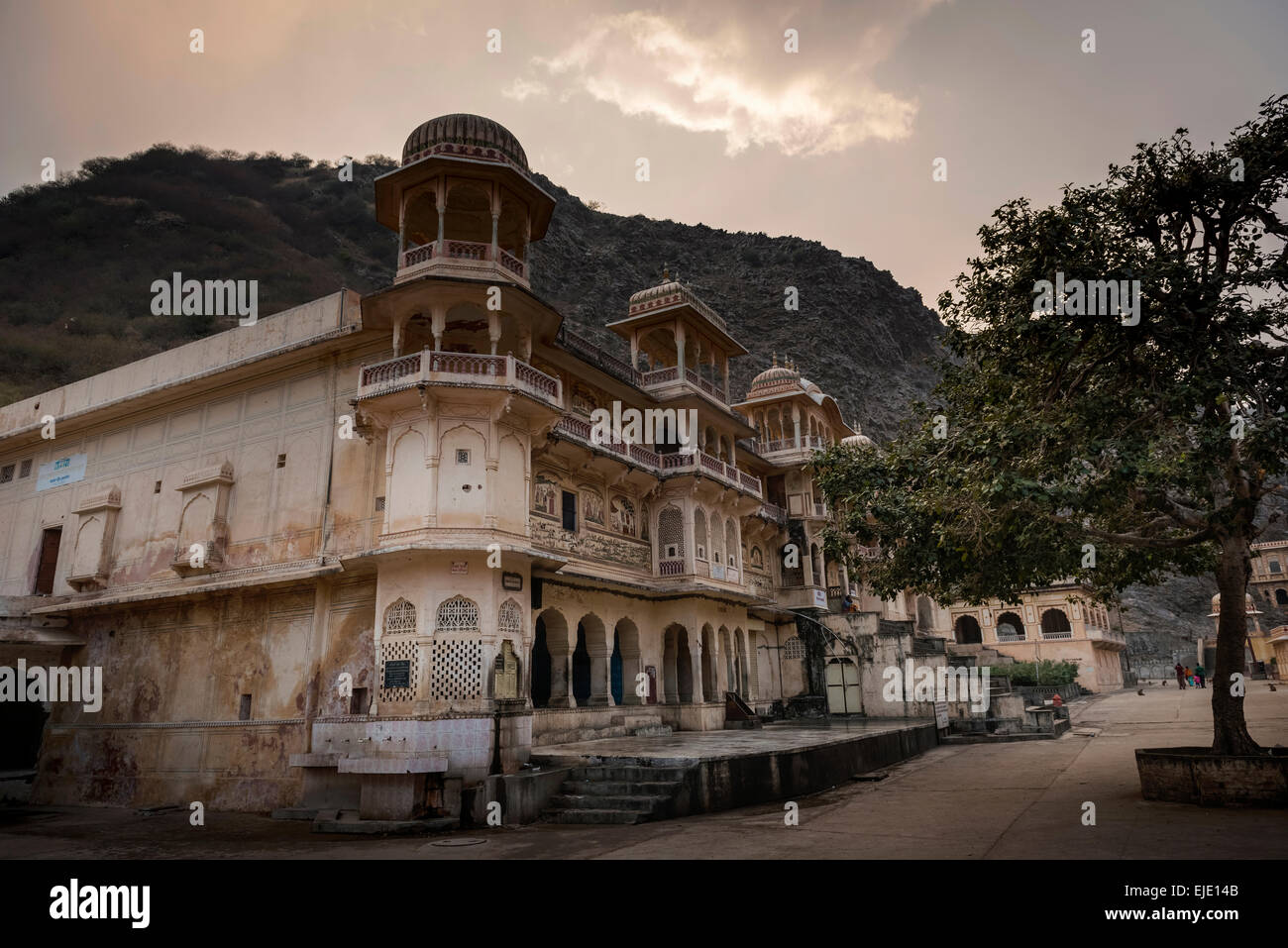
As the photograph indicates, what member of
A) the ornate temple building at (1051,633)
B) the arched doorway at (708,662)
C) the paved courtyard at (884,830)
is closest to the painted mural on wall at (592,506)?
the arched doorway at (708,662)

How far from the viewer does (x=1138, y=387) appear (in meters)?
10.5

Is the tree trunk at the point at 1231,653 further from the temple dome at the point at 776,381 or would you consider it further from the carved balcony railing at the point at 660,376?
the temple dome at the point at 776,381

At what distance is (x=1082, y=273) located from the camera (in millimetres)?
10352

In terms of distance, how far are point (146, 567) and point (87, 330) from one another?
45753 millimetres

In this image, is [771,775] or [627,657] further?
[627,657]

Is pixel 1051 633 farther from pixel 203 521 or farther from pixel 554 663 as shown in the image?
pixel 203 521

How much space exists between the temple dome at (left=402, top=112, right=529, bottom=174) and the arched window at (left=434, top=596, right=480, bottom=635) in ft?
31.0

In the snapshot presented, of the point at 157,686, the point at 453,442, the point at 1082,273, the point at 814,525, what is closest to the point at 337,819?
the point at 453,442

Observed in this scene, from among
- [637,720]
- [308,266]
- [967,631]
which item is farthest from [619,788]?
[308,266]

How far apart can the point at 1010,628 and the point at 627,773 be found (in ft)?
162

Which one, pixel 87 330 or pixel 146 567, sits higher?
pixel 87 330

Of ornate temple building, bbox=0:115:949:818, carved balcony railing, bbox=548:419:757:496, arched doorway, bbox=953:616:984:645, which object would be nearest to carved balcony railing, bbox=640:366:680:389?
ornate temple building, bbox=0:115:949:818

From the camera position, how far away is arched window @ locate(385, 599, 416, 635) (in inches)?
606
